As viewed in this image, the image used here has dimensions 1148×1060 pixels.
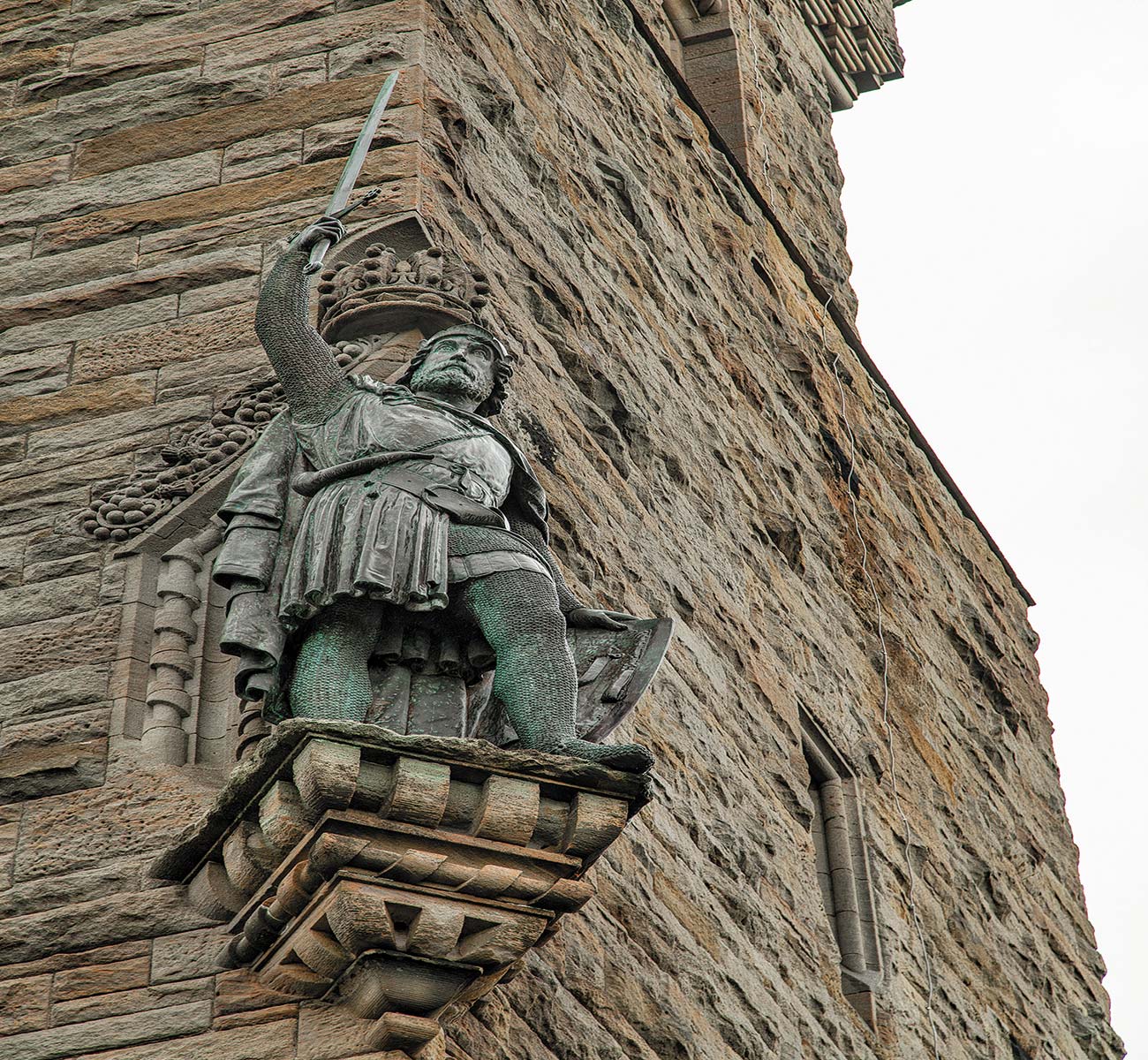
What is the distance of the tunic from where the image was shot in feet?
25.8

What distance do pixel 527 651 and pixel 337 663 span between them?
529 mm

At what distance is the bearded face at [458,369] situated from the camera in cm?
869

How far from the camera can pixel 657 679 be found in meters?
10.2

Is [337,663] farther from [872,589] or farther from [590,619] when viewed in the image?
[872,589]

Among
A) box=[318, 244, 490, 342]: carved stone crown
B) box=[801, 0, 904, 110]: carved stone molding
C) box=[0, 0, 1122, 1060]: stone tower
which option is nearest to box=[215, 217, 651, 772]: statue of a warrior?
box=[0, 0, 1122, 1060]: stone tower

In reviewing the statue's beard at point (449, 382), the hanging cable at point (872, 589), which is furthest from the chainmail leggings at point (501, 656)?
the hanging cable at point (872, 589)

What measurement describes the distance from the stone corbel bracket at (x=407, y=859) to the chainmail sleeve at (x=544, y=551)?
0.88 meters

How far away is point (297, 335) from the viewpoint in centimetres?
854

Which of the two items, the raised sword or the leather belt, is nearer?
the leather belt

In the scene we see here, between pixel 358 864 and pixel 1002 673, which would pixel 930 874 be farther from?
pixel 358 864

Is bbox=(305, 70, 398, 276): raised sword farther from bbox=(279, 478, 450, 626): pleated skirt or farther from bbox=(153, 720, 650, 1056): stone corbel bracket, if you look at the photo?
bbox=(153, 720, 650, 1056): stone corbel bracket

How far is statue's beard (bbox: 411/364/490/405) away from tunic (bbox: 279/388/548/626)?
94mm

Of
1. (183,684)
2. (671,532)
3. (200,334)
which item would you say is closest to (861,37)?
(671,532)

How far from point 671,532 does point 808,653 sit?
149 centimetres
